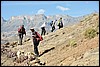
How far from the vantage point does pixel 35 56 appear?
21.6 meters

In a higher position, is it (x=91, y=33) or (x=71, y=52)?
(x=91, y=33)

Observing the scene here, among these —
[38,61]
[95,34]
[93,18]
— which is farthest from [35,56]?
[93,18]

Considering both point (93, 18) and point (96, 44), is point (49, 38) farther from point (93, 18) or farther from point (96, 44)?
point (96, 44)

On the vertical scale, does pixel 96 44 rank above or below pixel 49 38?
above

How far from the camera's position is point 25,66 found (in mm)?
19234

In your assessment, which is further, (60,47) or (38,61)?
(60,47)

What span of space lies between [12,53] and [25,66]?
482 cm

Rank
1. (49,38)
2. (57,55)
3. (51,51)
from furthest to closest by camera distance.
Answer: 1. (49,38)
2. (51,51)
3. (57,55)

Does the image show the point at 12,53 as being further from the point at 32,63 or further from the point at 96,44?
the point at 96,44

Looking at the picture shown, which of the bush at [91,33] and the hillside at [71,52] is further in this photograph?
the bush at [91,33]

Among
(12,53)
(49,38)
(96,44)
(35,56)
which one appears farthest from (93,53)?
(49,38)

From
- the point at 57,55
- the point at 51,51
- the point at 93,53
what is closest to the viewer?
the point at 93,53

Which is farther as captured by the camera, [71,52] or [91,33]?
[91,33]

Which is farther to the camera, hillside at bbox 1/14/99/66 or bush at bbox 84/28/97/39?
bush at bbox 84/28/97/39
